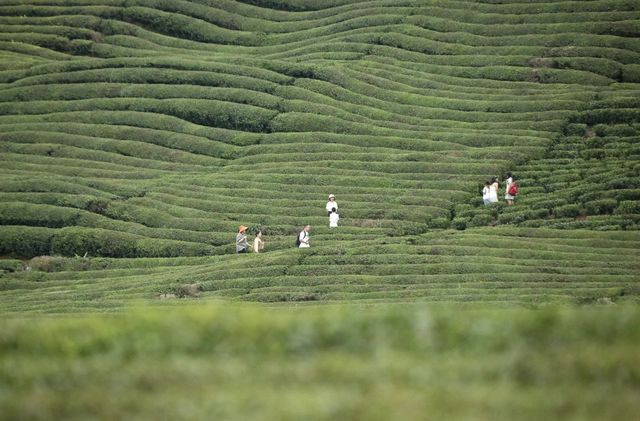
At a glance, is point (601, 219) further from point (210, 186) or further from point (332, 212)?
point (210, 186)

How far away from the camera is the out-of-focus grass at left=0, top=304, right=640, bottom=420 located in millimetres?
15203

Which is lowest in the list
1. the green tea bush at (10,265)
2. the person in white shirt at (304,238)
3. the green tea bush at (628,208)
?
the green tea bush at (10,265)

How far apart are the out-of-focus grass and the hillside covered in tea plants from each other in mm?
16628

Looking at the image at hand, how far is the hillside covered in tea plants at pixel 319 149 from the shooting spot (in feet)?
131

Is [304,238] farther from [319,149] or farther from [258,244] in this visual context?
[319,149]

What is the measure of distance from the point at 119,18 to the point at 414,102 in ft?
84.3

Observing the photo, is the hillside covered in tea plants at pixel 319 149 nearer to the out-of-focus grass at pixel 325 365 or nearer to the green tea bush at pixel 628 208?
the green tea bush at pixel 628 208

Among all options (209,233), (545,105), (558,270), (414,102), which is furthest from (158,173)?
(558,270)

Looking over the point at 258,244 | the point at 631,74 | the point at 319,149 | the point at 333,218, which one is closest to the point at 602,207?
the point at 333,218

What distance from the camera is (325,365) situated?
1662 cm

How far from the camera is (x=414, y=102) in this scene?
196 ft

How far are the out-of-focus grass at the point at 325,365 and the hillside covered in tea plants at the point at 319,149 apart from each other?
16628mm

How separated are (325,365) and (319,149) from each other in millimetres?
39317

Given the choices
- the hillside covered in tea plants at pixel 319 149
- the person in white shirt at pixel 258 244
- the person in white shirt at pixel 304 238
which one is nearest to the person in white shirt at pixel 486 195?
the hillside covered in tea plants at pixel 319 149
